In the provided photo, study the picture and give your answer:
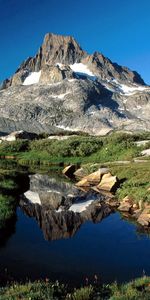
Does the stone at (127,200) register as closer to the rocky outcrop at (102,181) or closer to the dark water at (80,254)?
the dark water at (80,254)

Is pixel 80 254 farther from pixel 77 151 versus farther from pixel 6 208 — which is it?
pixel 77 151

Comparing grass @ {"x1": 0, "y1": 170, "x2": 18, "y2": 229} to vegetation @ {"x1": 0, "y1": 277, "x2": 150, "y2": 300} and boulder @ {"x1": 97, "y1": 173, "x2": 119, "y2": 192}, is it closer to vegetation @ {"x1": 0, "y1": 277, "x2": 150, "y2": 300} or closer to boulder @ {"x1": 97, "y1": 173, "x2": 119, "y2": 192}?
boulder @ {"x1": 97, "y1": 173, "x2": 119, "y2": 192}

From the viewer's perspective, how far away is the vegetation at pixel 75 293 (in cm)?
1802

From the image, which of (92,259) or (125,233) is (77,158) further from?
(92,259)

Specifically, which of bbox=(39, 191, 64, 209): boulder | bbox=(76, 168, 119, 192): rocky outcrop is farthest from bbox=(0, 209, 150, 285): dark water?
bbox=(76, 168, 119, 192): rocky outcrop

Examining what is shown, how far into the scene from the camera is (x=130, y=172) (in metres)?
60.0

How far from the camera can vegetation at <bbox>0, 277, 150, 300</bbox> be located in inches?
709

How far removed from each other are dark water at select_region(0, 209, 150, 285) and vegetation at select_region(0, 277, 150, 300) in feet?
15.8

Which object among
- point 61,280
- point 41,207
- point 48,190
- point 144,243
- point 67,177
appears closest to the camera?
point 61,280

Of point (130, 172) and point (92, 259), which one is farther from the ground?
point (130, 172)

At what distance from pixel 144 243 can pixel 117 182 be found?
2251 centimetres

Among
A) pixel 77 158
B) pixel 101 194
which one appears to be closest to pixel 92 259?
pixel 101 194

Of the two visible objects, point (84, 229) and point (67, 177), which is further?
point (67, 177)

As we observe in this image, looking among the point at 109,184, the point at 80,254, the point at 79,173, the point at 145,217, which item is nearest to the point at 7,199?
the point at 109,184
